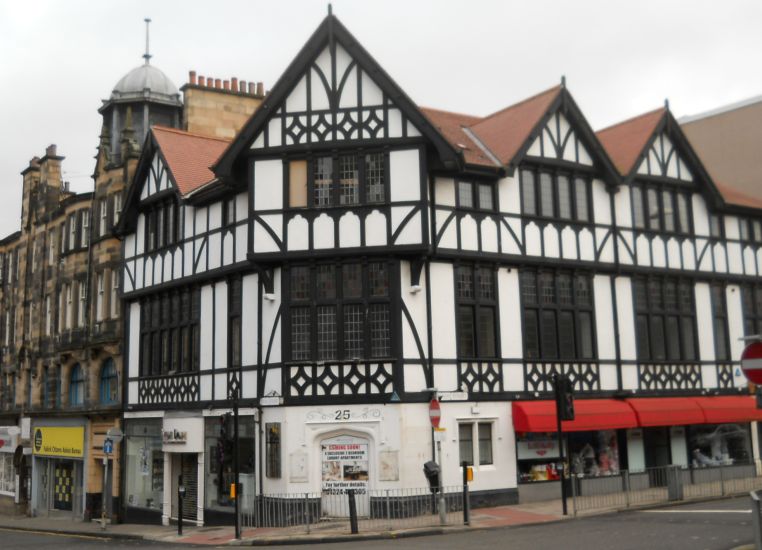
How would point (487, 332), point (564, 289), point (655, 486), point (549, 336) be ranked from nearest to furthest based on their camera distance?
point (655, 486), point (487, 332), point (549, 336), point (564, 289)

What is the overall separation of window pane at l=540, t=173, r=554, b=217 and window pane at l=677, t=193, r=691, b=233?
5506 mm

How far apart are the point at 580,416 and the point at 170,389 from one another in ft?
41.8

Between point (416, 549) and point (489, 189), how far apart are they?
38.5ft

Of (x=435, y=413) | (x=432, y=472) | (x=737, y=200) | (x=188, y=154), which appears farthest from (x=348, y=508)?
(x=737, y=200)

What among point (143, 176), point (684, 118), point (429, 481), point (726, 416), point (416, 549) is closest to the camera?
point (416, 549)

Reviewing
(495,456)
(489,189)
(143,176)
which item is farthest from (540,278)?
(143,176)

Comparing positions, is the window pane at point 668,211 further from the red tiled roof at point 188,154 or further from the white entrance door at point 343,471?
the red tiled roof at point 188,154

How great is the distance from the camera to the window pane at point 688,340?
2866 cm

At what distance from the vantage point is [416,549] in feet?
54.4

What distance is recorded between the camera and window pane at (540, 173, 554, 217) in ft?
86.1

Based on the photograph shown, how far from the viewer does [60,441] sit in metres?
35.0

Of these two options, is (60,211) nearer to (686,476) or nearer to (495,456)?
(495,456)

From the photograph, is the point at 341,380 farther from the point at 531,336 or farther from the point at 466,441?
the point at 531,336

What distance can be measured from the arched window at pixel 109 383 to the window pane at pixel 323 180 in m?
12.7
